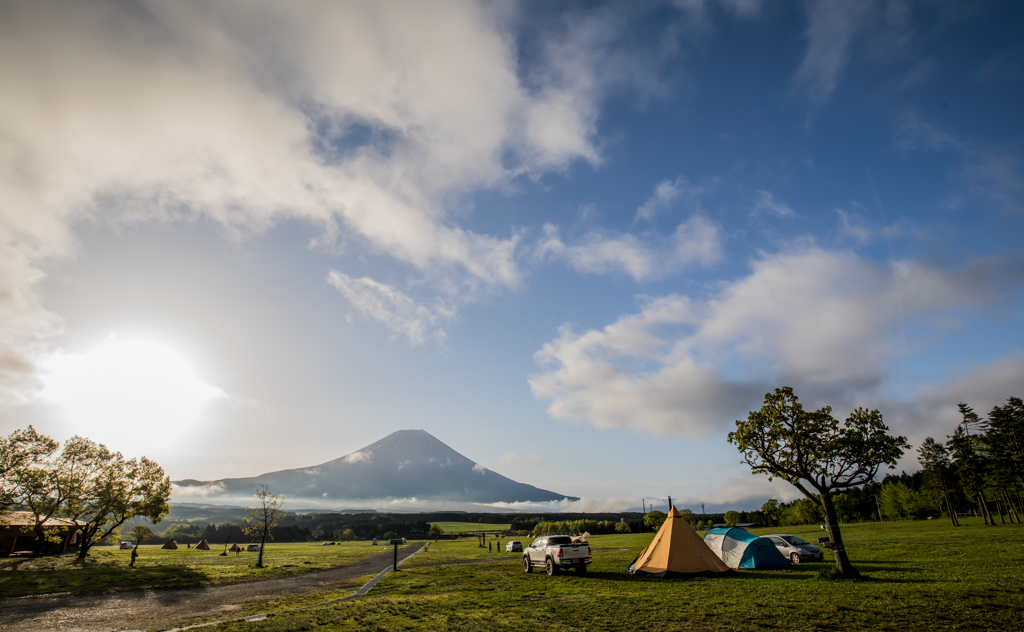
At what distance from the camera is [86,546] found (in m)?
38.1

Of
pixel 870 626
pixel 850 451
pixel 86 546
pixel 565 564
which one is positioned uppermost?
pixel 850 451

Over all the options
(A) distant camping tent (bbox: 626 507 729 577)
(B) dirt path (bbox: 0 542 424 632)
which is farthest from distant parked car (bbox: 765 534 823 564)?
(B) dirt path (bbox: 0 542 424 632)

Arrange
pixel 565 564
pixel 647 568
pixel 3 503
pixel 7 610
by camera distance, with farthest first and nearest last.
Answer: pixel 3 503 < pixel 565 564 < pixel 647 568 < pixel 7 610

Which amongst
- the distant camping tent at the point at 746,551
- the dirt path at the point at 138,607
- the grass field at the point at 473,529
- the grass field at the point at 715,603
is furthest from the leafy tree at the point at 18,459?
the grass field at the point at 473,529

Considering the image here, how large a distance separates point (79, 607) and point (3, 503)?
3437 cm

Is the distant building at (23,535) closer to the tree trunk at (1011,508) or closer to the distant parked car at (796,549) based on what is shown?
the distant parked car at (796,549)

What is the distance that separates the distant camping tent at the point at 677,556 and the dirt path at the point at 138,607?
1583 cm

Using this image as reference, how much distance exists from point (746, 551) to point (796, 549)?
354cm

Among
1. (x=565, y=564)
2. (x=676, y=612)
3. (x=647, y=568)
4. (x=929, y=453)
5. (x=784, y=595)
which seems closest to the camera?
(x=676, y=612)

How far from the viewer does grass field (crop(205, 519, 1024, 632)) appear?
10625 millimetres

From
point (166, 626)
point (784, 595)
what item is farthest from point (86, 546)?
point (784, 595)

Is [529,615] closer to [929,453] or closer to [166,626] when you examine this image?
[166,626]

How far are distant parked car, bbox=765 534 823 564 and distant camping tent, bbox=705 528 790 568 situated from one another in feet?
2.28

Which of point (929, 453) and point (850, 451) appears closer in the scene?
point (850, 451)
